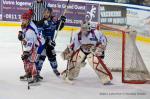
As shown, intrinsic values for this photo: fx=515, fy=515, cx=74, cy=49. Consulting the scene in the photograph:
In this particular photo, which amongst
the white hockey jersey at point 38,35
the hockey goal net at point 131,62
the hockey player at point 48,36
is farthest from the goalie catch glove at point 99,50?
the white hockey jersey at point 38,35

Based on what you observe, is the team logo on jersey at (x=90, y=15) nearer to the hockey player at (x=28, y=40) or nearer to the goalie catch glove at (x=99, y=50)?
the goalie catch glove at (x=99, y=50)

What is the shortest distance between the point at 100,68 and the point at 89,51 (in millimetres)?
249

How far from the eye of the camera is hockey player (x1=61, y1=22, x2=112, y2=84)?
20.4ft

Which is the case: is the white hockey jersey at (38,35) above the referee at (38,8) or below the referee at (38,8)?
below

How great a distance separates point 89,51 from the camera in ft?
20.7

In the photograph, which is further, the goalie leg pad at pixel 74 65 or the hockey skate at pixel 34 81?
the goalie leg pad at pixel 74 65

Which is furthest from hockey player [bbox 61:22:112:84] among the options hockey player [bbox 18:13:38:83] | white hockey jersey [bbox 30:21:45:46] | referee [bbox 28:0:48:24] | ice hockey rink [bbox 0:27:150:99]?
referee [bbox 28:0:48:24]

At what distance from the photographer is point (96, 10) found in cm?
883

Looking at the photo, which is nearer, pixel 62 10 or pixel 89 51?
pixel 89 51

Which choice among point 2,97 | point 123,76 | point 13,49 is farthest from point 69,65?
point 13,49

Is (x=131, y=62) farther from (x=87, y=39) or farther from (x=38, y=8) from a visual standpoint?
(x=38, y=8)

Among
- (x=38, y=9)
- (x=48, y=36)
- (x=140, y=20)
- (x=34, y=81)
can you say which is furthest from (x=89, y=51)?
(x=140, y=20)

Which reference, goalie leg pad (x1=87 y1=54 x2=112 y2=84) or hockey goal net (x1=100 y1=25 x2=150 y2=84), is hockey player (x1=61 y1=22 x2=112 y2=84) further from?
hockey goal net (x1=100 y1=25 x2=150 y2=84)

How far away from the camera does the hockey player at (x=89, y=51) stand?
621 cm
